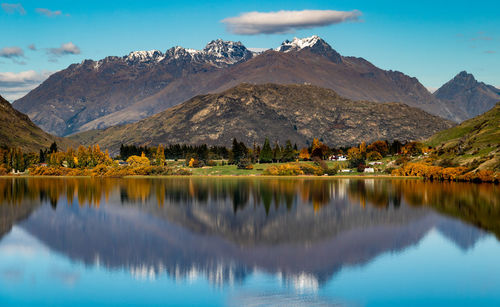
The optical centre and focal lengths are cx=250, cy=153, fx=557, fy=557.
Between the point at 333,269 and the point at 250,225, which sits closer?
the point at 333,269

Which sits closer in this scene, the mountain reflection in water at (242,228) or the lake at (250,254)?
the lake at (250,254)

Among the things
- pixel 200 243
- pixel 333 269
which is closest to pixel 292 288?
pixel 333 269

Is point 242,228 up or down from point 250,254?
up

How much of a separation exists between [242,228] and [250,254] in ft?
60.3

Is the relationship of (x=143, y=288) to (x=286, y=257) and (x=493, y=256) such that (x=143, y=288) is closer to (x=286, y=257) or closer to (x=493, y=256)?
(x=286, y=257)

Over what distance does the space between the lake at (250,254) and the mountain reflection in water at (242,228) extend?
0.19 m

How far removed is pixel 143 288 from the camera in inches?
1826

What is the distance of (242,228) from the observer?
77.8 m

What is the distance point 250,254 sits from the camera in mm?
59469

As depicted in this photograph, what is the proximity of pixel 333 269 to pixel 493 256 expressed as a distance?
1933cm

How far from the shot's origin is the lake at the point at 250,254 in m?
44.6

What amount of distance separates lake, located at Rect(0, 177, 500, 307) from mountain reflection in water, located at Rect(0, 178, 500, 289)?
191 millimetres

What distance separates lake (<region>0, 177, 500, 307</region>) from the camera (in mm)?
44625

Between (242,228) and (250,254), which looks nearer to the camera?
(250,254)
